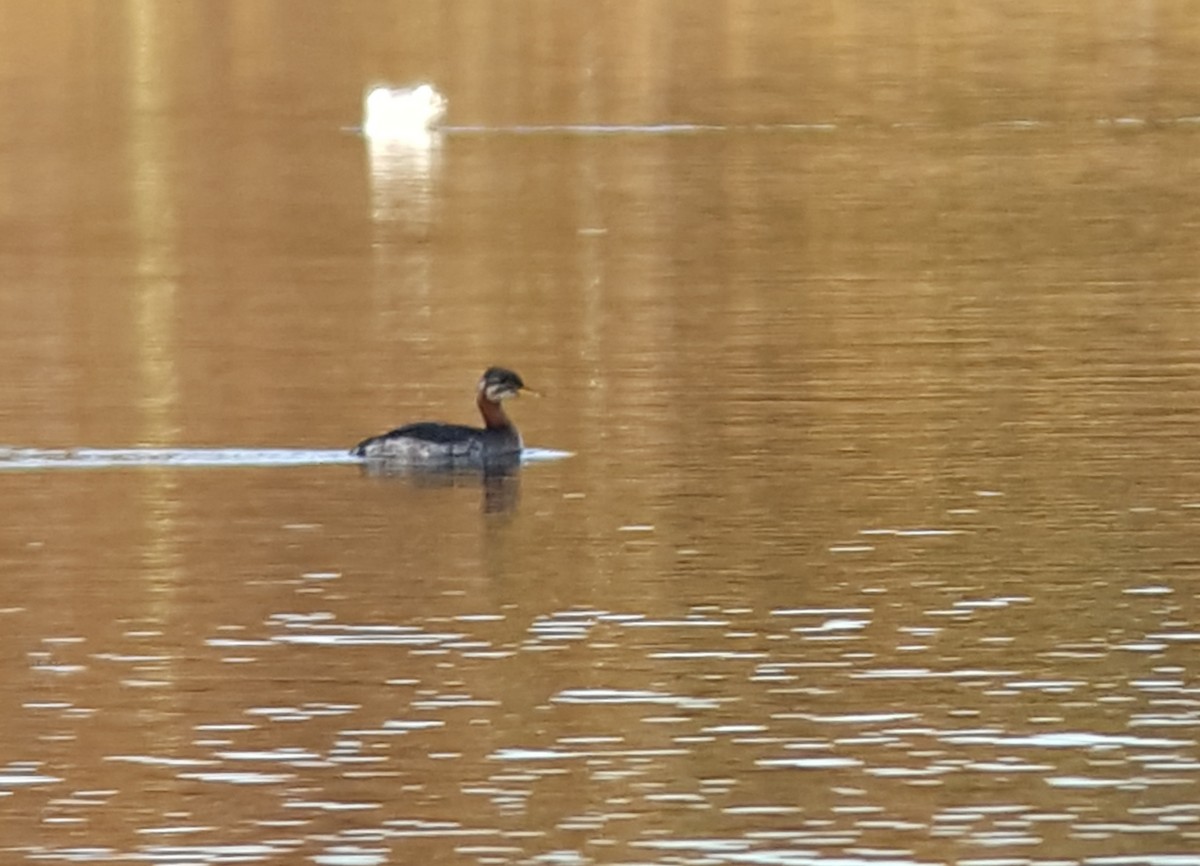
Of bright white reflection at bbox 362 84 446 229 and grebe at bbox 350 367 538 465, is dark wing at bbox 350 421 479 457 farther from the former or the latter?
bright white reflection at bbox 362 84 446 229

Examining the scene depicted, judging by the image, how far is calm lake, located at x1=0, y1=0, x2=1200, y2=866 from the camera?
1541 cm

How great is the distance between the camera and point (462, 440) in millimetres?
25203

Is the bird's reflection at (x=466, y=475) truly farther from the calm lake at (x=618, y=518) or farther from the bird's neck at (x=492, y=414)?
the bird's neck at (x=492, y=414)

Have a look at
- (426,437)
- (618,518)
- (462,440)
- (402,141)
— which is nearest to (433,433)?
(426,437)

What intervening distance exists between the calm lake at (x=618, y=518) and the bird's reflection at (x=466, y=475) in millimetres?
86

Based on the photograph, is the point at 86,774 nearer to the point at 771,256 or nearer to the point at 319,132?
the point at 771,256

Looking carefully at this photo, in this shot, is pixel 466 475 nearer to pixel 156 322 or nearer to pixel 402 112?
pixel 156 322

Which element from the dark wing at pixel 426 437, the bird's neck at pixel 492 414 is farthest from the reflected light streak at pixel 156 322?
the bird's neck at pixel 492 414

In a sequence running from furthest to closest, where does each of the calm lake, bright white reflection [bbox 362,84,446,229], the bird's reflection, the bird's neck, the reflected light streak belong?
1. bright white reflection [bbox 362,84,446,229]
2. the bird's neck
3. the bird's reflection
4. the reflected light streak
5. the calm lake

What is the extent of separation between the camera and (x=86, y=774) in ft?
52.6

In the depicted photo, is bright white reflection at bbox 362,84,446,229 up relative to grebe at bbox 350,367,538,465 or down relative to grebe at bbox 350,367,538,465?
up

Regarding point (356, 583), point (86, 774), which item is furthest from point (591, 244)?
point (86, 774)

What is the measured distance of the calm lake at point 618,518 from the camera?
15406 millimetres

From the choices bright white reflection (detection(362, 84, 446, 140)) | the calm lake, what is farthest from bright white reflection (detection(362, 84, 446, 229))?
the calm lake
